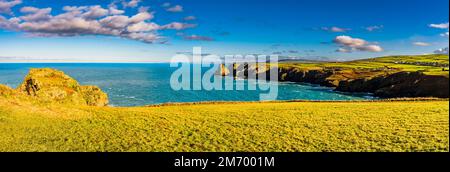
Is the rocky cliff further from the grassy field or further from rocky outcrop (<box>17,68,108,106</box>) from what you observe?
the grassy field

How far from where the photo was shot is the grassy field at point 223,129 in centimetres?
2572

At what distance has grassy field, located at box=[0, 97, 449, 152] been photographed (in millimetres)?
25719

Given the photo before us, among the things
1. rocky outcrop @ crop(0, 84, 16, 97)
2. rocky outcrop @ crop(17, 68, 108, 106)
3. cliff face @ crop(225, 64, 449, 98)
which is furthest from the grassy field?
cliff face @ crop(225, 64, 449, 98)

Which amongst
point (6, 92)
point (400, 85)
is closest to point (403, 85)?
point (400, 85)

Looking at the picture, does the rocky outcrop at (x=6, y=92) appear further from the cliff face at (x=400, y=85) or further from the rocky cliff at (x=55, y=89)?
the cliff face at (x=400, y=85)

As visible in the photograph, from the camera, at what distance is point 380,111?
39.3 m

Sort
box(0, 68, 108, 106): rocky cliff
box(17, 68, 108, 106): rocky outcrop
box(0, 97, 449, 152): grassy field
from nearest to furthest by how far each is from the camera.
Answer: box(0, 97, 449, 152): grassy field → box(0, 68, 108, 106): rocky cliff → box(17, 68, 108, 106): rocky outcrop

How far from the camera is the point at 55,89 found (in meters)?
79.9

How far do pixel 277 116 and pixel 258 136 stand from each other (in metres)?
9.13

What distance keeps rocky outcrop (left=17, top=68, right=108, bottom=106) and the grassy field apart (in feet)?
132

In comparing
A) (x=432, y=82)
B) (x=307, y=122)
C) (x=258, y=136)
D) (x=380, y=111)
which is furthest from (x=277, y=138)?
(x=432, y=82)

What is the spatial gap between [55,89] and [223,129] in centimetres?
6323

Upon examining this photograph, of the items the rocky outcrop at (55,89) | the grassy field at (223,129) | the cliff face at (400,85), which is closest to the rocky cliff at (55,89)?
the rocky outcrop at (55,89)
